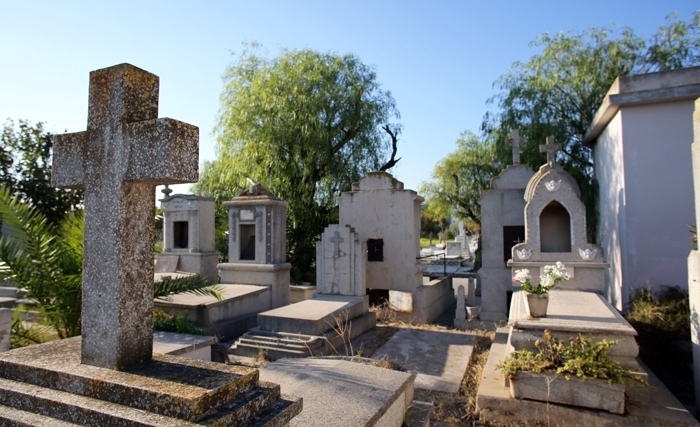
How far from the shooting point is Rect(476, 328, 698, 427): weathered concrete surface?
153 inches

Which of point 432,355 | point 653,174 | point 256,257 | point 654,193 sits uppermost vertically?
point 653,174

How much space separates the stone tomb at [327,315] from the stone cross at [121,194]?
4103 mm

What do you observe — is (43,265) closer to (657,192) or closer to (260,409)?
(260,409)

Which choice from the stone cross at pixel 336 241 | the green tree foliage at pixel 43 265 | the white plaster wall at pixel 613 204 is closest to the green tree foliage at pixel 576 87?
the white plaster wall at pixel 613 204

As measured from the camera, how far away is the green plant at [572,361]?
13.3 ft

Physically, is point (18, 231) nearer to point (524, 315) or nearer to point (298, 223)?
point (524, 315)

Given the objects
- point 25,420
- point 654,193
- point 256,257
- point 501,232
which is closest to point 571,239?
point 501,232

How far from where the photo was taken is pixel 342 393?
2988 mm

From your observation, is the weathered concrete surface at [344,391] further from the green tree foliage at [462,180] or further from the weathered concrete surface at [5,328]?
the green tree foliage at [462,180]

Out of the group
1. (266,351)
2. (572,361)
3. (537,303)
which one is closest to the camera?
(572,361)

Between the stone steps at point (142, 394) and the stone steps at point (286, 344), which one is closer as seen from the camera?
the stone steps at point (142, 394)

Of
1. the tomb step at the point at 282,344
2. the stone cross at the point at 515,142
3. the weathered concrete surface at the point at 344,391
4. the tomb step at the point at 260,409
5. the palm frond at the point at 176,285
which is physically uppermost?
the stone cross at the point at 515,142

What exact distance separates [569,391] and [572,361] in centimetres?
28

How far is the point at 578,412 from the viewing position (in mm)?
4004
